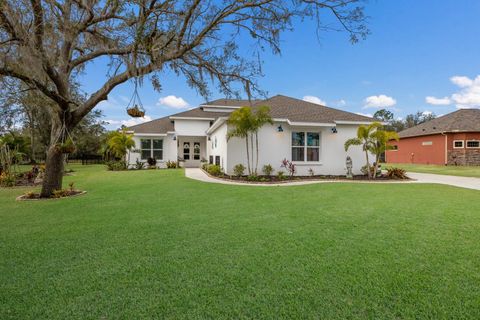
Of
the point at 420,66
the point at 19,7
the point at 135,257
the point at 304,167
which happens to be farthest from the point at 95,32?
the point at 420,66

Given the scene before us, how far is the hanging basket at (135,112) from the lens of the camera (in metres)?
5.89

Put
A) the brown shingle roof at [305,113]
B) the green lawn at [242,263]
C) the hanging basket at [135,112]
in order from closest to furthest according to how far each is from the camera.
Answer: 1. the green lawn at [242,263]
2. the hanging basket at [135,112]
3. the brown shingle roof at [305,113]

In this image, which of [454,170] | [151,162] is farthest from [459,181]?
[151,162]

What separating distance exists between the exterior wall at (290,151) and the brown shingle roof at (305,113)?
1.57ft

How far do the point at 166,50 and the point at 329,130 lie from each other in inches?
396

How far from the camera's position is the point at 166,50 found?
6086 millimetres

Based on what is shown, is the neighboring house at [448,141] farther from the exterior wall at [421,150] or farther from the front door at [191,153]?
the front door at [191,153]

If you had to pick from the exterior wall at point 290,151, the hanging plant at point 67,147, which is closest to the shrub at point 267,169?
the exterior wall at point 290,151

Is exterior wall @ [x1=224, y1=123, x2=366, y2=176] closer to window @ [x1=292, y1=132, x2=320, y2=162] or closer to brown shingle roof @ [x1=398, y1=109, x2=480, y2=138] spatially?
window @ [x1=292, y1=132, x2=320, y2=162]

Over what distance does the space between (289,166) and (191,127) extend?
11485 mm

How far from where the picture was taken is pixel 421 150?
84.9 ft

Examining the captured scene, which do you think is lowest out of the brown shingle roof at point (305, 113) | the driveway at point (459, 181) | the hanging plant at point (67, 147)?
the driveway at point (459, 181)

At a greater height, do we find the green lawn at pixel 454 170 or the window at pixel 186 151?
the window at pixel 186 151

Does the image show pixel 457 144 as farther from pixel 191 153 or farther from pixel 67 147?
pixel 67 147
